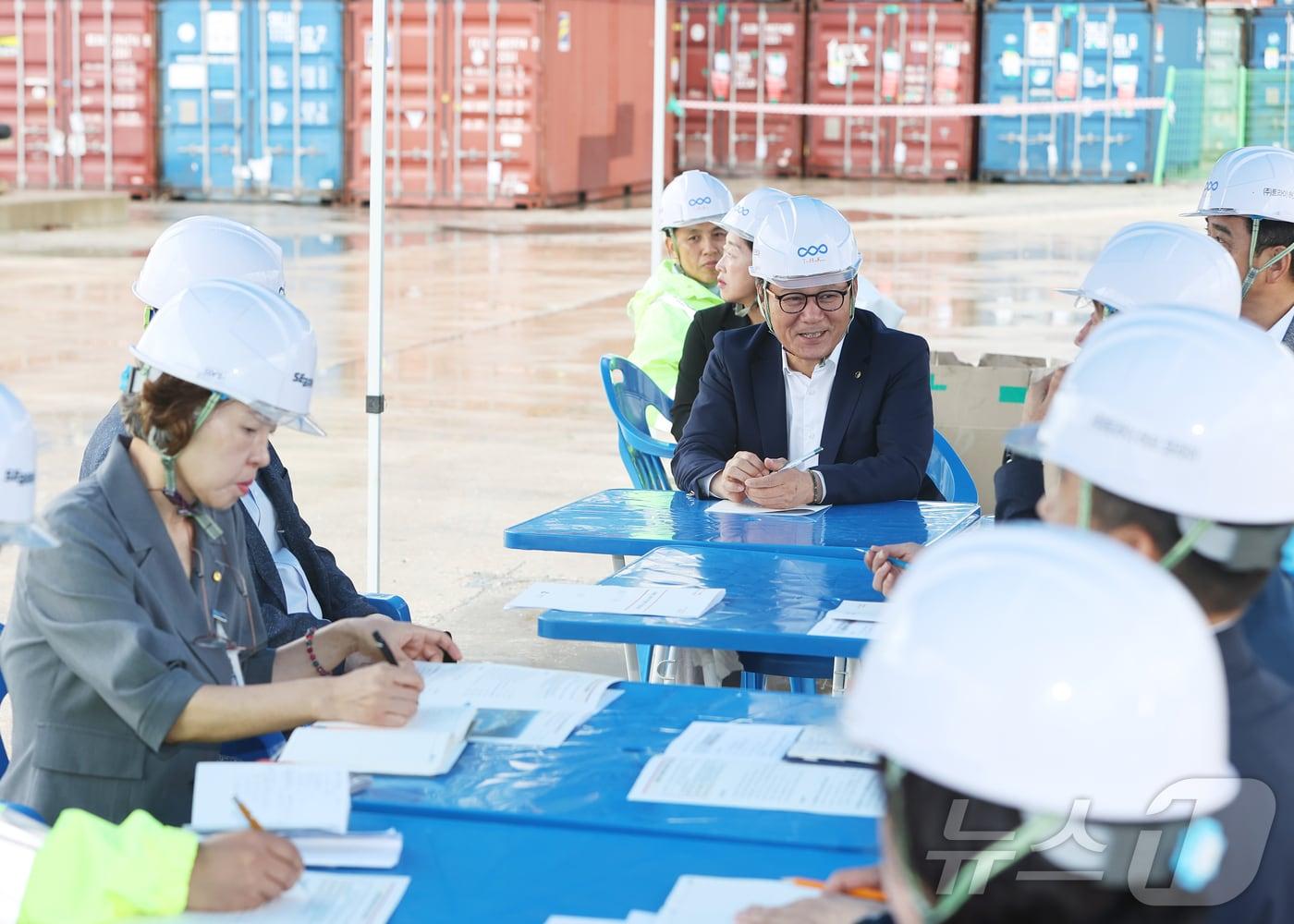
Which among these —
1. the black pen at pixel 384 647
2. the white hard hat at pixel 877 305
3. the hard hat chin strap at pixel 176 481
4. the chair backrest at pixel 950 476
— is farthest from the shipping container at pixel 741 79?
the hard hat chin strap at pixel 176 481

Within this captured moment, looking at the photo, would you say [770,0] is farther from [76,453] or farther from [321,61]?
[76,453]

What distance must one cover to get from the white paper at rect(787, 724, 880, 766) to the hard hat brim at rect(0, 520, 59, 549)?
1111mm

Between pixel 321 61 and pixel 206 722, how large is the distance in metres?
22.4

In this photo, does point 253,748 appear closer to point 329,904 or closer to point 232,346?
point 232,346

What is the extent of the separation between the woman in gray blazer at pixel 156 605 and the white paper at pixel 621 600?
31.2 inches

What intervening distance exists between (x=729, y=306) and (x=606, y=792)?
11.7 feet

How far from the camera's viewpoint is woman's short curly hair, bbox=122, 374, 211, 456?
2.81 meters

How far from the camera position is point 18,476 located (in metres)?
2.26

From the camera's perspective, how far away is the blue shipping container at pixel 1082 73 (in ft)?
91.2

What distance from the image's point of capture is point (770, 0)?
29.9 meters

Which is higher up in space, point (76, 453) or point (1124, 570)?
point (1124, 570)

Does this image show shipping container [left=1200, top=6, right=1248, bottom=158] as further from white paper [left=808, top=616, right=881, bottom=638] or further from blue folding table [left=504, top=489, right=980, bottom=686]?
white paper [left=808, top=616, right=881, bottom=638]

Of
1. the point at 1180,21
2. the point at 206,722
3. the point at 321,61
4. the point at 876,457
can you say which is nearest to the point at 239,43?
the point at 321,61

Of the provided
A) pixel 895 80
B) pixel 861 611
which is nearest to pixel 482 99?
pixel 895 80
